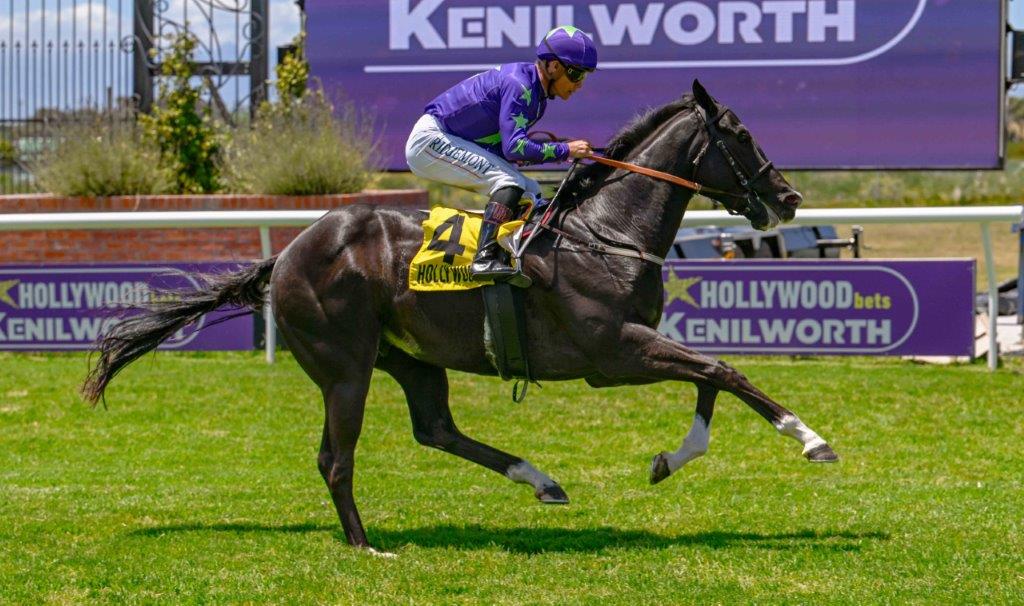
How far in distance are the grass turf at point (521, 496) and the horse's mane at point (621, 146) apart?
5.37 ft

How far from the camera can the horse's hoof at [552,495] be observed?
6.47 metres

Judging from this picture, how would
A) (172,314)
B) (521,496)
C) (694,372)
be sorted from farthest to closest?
(521,496) → (172,314) → (694,372)

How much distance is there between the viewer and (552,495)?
649cm

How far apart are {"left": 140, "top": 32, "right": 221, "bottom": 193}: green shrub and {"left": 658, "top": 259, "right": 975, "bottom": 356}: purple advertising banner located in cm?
530

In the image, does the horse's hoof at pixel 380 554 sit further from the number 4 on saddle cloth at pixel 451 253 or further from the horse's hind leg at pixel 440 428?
the number 4 on saddle cloth at pixel 451 253

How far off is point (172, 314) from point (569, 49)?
2.47 metres

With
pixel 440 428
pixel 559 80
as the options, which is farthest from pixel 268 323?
pixel 559 80

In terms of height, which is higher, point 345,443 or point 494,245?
point 494,245

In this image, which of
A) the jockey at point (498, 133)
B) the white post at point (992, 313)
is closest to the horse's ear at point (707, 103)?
the jockey at point (498, 133)

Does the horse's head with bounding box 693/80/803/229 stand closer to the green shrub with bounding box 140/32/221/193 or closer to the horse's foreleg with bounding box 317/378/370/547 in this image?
the horse's foreleg with bounding box 317/378/370/547

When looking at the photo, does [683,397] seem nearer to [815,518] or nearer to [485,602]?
[815,518]

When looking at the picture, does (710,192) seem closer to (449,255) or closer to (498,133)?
(498,133)

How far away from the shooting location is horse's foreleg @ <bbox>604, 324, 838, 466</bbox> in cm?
599

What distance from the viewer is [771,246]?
16125 mm
